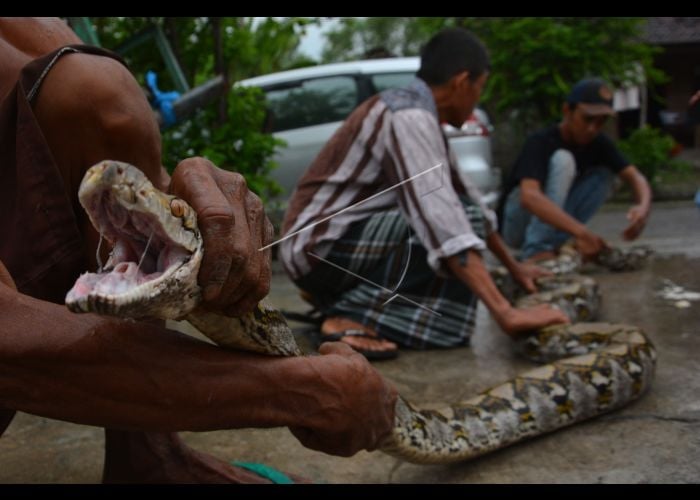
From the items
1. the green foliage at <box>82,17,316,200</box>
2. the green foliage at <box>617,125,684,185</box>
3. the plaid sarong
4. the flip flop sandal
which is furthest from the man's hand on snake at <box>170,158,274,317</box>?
the green foliage at <box>617,125,684,185</box>

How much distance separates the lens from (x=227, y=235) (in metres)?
1.48

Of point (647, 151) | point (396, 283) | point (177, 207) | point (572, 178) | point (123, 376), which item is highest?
point (177, 207)

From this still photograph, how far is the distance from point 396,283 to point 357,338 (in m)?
0.39

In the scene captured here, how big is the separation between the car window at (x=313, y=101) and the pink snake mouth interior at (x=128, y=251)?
749 centimetres

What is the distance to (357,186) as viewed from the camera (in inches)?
166

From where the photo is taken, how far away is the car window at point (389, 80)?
28.8 ft

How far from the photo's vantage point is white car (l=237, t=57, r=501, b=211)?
8.55 metres

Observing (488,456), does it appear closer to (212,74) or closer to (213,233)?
(213,233)

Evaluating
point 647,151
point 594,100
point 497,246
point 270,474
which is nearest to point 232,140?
point 497,246

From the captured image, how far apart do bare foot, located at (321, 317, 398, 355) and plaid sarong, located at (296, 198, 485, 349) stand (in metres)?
0.05

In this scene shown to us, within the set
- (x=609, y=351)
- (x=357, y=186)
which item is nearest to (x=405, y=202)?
(x=357, y=186)

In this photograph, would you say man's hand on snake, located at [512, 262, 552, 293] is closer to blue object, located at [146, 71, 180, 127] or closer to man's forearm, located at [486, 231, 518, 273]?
man's forearm, located at [486, 231, 518, 273]

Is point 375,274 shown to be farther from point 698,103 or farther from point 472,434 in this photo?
point 698,103

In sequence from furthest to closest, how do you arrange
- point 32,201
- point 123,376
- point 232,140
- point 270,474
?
point 232,140 < point 270,474 < point 32,201 < point 123,376
